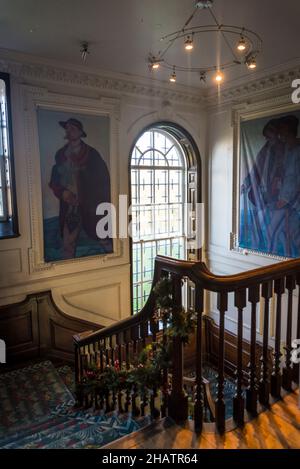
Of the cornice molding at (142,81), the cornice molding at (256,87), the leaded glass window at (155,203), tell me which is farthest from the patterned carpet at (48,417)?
the cornice molding at (256,87)

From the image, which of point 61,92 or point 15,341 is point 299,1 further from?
point 15,341

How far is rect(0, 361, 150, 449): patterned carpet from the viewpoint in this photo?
7.84 ft

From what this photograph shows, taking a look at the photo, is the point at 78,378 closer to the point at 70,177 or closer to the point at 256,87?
the point at 70,177

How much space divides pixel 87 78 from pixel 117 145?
39.3 inches

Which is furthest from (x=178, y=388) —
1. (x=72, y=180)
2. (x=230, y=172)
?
(x=230, y=172)

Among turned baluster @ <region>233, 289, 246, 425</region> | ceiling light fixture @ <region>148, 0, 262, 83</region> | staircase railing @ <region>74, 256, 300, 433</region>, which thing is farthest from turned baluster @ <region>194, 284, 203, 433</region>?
ceiling light fixture @ <region>148, 0, 262, 83</region>

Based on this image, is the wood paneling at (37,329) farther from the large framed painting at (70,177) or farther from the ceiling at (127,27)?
the ceiling at (127,27)

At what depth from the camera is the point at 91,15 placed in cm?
308

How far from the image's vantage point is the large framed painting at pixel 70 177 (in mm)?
4262

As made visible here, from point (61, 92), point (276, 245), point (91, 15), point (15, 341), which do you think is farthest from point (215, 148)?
point (15, 341)

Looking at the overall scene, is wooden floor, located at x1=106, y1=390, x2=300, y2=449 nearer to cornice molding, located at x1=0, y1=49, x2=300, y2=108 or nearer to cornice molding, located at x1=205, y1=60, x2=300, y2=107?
cornice molding, located at x1=0, y1=49, x2=300, y2=108

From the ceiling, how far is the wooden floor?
10.7 ft

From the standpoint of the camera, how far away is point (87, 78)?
454 centimetres

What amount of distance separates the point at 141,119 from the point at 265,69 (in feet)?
6.34
